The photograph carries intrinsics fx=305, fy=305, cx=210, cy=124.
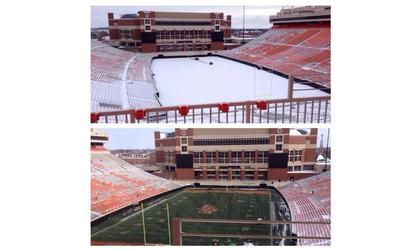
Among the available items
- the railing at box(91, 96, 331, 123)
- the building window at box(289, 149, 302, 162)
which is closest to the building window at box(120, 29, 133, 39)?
the railing at box(91, 96, 331, 123)

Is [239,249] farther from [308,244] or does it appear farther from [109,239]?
[109,239]

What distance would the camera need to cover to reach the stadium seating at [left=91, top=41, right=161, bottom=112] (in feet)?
6.48

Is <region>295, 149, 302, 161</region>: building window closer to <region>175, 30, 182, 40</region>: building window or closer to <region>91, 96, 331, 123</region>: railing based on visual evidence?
<region>91, 96, 331, 123</region>: railing

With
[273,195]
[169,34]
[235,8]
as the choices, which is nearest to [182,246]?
[273,195]

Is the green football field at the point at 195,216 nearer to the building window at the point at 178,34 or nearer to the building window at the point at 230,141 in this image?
the building window at the point at 230,141

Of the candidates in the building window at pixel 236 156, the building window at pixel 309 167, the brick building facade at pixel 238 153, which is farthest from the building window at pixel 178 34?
the building window at pixel 309 167

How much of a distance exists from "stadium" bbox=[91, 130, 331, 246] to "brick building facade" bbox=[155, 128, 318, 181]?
67mm

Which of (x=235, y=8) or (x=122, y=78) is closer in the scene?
(x=235, y=8)

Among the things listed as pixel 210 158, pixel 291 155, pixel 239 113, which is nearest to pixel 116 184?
pixel 210 158

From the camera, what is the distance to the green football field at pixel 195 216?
2.13 metres

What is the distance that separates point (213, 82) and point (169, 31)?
48 centimetres

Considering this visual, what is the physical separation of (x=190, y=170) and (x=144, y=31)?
1.01 metres

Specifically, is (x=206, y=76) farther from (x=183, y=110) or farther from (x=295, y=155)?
(x=295, y=155)

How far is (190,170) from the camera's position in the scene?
2162 millimetres
